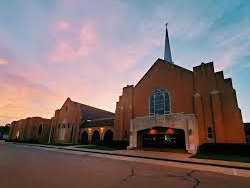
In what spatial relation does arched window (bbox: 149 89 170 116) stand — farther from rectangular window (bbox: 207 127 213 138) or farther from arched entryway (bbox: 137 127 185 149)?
rectangular window (bbox: 207 127 213 138)

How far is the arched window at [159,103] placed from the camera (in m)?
27.1

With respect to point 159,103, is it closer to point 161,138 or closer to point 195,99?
point 161,138

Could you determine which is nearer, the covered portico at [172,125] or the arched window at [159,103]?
the covered portico at [172,125]

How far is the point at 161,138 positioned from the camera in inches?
1072

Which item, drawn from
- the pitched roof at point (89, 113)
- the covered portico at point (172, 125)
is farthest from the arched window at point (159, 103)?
the pitched roof at point (89, 113)

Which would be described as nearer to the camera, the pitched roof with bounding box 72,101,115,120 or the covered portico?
the covered portico

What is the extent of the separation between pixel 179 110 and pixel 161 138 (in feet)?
17.7

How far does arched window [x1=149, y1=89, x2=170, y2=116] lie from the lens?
1068 inches

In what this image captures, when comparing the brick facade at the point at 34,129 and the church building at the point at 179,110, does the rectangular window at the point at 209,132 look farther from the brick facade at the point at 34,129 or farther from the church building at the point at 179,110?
the brick facade at the point at 34,129

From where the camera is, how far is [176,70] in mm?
27500

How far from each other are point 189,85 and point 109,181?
2170 centimetres

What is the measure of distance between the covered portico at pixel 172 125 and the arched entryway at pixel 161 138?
1040 millimetres

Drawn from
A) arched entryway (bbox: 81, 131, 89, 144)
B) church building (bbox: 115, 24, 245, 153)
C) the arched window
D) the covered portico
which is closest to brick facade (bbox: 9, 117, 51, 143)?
arched entryway (bbox: 81, 131, 89, 144)

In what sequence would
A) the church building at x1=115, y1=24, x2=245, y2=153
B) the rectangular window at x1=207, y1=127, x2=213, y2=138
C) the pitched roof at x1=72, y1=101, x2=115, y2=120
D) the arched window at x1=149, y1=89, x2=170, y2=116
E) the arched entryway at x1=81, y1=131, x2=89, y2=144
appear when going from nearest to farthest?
the church building at x1=115, y1=24, x2=245, y2=153 < the rectangular window at x1=207, y1=127, x2=213, y2=138 < the arched window at x1=149, y1=89, x2=170, y2=116 < the arched entryway at x1=81, y1=131, x2=89, y2=144 < the pitched roof at x1=72, y1=101, x2=115, y2=120
